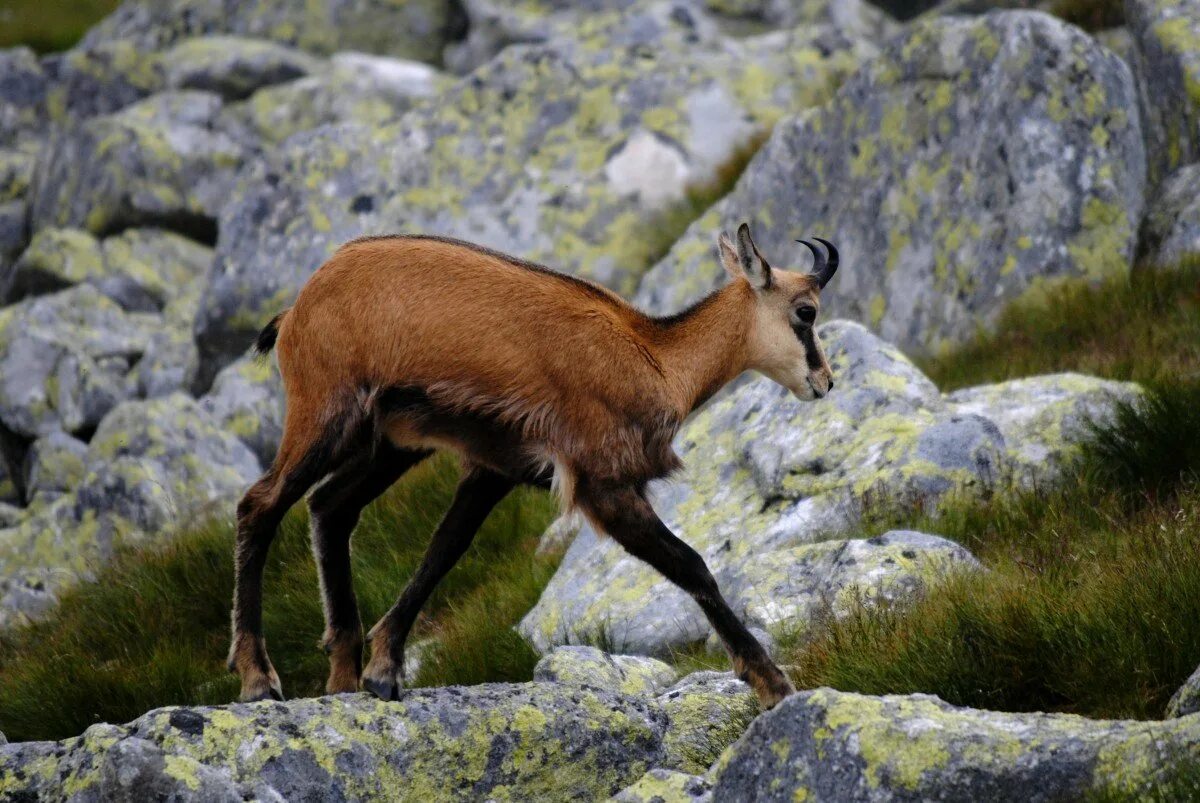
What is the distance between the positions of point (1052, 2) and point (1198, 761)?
45.9ft

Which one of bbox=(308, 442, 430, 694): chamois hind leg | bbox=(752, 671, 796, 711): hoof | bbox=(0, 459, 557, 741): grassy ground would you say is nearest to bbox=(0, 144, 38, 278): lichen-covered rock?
bbox=(0, 459, 557, 741): grassy ground

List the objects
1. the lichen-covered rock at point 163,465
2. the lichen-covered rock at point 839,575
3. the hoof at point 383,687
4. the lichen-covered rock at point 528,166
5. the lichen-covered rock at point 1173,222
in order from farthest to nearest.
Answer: the lichen-covered rock at point 528,166 < the lichen-covered rock at point 163,465 < the lichen-covered rock at point 1173,222 < the lichen-covered rock at point 839,575 < the hoof at point 383,687

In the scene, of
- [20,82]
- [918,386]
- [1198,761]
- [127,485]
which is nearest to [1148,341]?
[918,386]

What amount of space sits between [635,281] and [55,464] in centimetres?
617

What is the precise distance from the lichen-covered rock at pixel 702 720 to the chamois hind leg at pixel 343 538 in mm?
1547

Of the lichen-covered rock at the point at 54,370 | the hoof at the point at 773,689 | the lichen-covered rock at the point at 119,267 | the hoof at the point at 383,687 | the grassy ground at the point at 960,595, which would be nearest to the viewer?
the grassy ground at the point at 960,595

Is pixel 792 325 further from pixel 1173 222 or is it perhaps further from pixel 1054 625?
pixel 1173 222

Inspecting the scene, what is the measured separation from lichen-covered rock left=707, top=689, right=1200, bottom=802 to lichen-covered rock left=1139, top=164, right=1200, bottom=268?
23.6ft

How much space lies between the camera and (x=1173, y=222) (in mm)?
10930

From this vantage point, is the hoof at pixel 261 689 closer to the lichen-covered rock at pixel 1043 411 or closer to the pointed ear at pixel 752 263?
the pointed ear at pixel 752 263

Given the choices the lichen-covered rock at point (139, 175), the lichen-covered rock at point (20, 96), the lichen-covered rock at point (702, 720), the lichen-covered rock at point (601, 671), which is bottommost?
the lichen-covered rock at point (20, 96)

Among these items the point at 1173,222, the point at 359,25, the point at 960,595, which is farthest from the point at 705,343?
the point at 359,25

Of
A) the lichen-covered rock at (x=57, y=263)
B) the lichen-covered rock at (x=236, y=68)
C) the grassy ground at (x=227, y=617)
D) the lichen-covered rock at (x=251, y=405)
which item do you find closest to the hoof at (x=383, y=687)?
the grassy ground at (x=227, y=617)

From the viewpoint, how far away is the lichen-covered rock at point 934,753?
3.95 m
